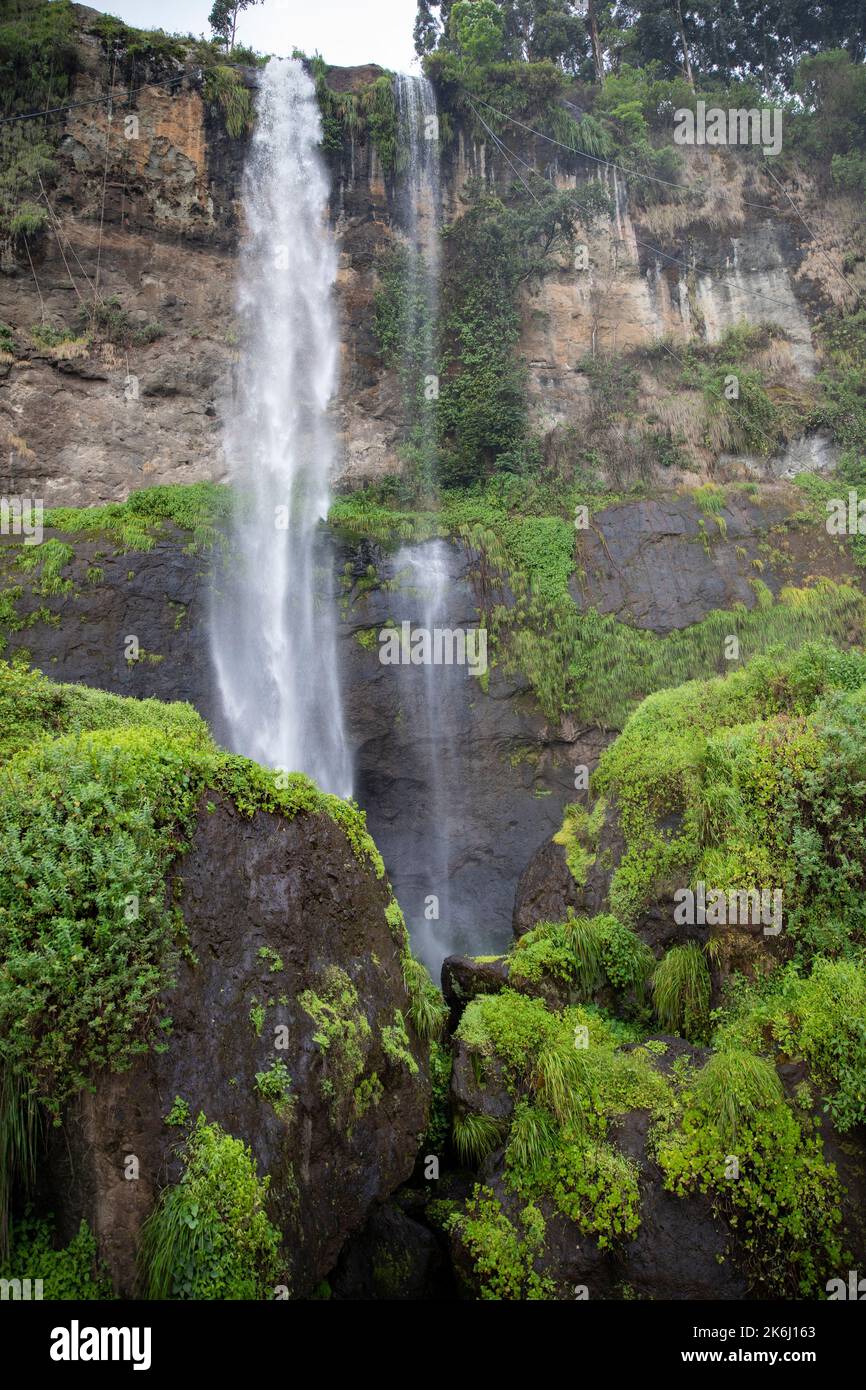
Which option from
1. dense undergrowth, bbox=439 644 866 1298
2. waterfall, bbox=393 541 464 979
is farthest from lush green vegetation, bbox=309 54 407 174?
dense undergrowth, bbox=439 644 866 1298

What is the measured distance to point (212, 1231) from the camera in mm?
4793

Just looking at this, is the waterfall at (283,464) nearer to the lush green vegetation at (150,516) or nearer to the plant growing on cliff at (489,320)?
the lush green vegetation at (150,516)

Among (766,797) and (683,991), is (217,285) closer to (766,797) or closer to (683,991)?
(766,797)

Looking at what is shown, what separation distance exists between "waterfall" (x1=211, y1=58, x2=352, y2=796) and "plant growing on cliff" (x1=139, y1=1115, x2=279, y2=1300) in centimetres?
1084

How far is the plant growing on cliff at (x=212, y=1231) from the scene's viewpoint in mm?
4594

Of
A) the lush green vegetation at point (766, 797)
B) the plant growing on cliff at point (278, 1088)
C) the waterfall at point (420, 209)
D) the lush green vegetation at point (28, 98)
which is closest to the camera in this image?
the plant growing on cliff at point (278, 1088)

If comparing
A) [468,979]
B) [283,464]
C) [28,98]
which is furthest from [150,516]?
[468,979]

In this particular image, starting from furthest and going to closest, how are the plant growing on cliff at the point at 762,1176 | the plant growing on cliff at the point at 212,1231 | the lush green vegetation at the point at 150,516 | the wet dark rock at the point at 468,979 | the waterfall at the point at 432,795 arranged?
the lush green vegetation at the point at 150,516 → the waterfall at the point at 432,795 → the wet dark rock at the point at 468,979 → the plant growing on cliff at the point at 762,1176 → the plant growing on cliff at the point at 212,1231

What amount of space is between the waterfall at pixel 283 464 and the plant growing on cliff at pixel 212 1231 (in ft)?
35.6

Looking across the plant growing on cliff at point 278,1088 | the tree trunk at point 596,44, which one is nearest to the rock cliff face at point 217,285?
the tree trunk at point 596,44

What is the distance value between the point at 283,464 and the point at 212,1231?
59.9 ft

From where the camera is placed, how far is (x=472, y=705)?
17.3m
